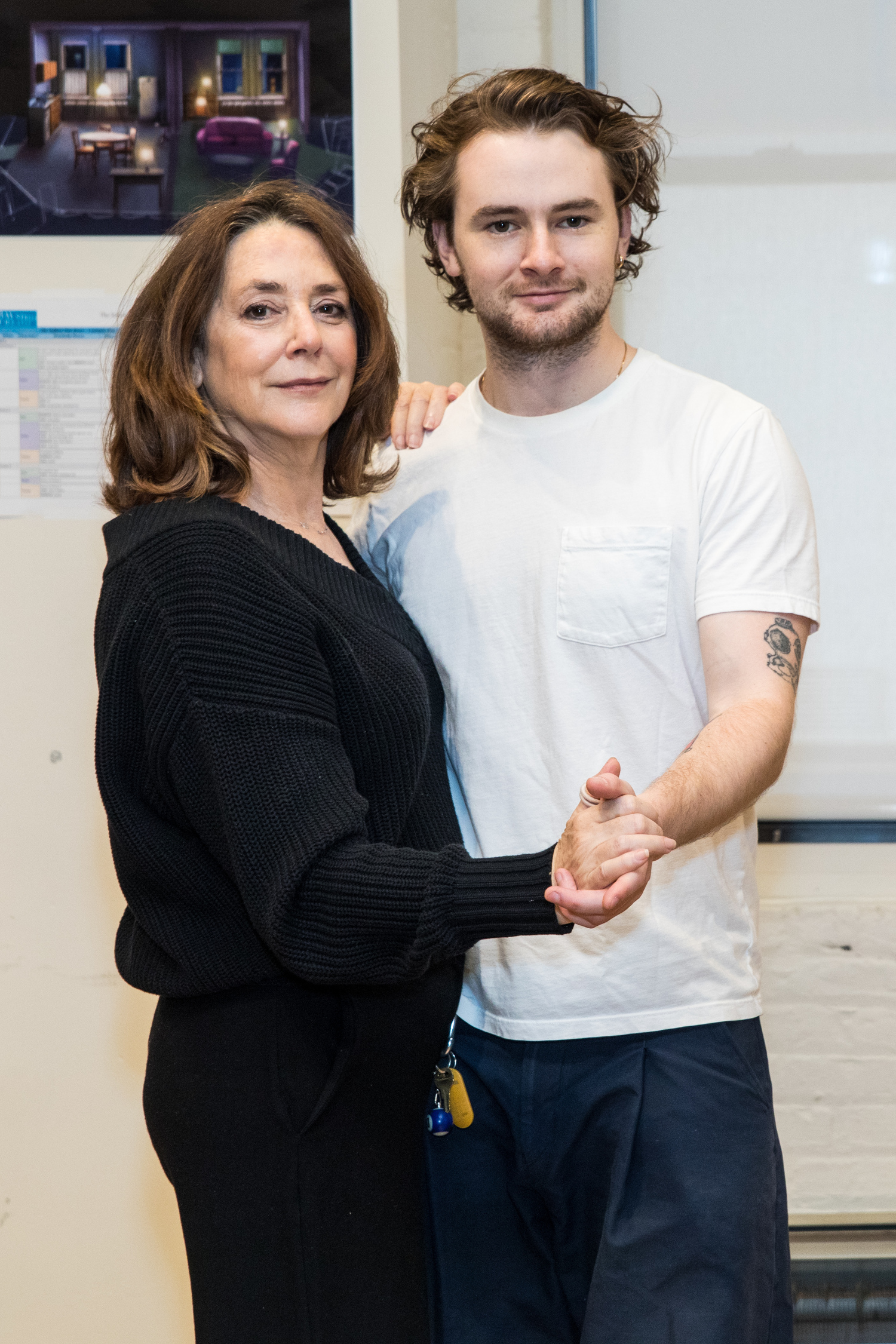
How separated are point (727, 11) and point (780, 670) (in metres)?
1.62

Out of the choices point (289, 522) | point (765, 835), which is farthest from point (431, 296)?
point (765, 835)

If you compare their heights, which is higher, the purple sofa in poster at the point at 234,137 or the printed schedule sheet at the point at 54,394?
the purple sofa in poster at the point at 234,137

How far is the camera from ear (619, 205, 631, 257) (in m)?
1.67

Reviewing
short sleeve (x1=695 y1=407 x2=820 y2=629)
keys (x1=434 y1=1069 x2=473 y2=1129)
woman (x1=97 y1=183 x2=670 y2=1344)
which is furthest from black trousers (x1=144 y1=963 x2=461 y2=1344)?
short sleeve (x1=695 y1=407 x2=820 y2=629)

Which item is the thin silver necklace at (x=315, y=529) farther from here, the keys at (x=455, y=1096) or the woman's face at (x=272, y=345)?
the keys at (x=455, y=1096)

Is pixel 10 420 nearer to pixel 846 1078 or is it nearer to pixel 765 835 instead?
pixel 765 835

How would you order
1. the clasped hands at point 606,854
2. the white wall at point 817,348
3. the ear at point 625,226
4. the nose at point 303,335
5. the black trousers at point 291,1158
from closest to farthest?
the clasped hands at point 606,854
the black trousers at point 291,1158
the nose at point 303,335
the ear at point 625,226
the white wall at point 817,348

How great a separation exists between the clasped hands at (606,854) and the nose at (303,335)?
60 centimetres

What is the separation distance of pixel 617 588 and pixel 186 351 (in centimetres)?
56

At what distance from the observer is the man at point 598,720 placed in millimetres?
1385

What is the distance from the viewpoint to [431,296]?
2322 mm

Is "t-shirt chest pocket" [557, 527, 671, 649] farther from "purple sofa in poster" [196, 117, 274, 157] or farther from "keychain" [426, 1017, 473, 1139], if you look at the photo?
"purple sofa in poster" [196, 117, 274, 157]

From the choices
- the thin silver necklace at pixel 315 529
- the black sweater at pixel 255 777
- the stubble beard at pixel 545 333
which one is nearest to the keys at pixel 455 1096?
the black sweater at pixel 255 777

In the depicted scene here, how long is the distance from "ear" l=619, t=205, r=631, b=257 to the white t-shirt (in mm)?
253
